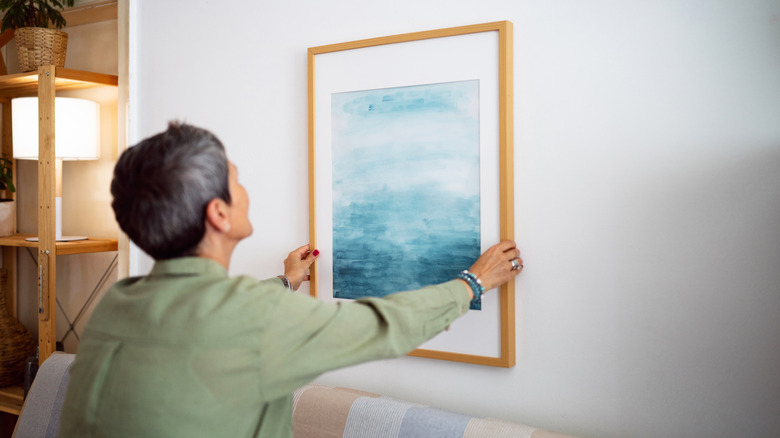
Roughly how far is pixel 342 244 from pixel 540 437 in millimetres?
764

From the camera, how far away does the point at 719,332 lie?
139 cm

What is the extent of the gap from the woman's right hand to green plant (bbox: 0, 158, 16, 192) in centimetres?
229

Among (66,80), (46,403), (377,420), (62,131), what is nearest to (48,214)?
(62,131)

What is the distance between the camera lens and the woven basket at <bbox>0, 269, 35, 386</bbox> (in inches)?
105

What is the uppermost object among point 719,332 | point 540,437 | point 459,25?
point 459,25

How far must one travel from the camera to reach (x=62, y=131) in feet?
8.00

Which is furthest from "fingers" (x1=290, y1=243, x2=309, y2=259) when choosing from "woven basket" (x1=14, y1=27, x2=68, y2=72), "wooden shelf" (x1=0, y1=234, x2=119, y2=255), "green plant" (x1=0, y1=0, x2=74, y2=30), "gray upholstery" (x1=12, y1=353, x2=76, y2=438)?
"green plant" (x1=0, y1=0, x2=74, y2=30)

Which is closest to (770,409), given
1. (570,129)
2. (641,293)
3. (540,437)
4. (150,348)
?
(641,293)

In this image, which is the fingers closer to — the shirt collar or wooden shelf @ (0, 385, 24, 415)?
the shirt collar

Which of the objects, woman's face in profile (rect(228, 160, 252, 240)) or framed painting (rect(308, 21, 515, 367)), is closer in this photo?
woman's face in profile (rect(228, 160, 252, 240))

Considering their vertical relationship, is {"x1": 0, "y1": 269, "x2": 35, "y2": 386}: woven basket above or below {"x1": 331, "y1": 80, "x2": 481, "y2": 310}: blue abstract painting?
below

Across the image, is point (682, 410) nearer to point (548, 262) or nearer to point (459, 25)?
point (548, 262)

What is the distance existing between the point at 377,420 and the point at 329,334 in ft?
2.01

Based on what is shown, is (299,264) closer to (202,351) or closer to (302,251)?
(302,251)
